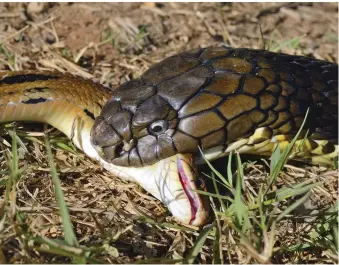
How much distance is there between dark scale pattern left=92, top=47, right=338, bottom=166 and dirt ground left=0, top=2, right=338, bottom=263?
0.25 m

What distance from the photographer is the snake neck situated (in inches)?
120

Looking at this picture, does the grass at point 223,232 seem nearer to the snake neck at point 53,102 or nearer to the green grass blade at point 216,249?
the green grass blade at point 216,249

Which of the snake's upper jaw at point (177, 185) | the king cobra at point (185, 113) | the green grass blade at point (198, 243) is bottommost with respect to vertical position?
the green grass blade at point (198, 243)

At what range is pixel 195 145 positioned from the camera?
110 inches

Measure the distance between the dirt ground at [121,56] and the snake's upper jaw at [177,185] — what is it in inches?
3.5

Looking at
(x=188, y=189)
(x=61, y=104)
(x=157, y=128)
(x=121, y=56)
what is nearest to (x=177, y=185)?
(x=188, y=189)

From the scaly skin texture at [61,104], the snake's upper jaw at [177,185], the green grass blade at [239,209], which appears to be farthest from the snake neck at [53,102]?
the green grass blade at [239,209]

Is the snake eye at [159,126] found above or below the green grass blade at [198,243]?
above

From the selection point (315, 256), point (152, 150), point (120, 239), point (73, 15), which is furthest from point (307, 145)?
point (73, 15)

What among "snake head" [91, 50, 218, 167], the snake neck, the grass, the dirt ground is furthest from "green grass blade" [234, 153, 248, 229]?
the snake neck

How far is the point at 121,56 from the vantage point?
4059mm

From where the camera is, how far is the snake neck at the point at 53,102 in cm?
306

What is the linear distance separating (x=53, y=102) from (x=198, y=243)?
1.11 metres

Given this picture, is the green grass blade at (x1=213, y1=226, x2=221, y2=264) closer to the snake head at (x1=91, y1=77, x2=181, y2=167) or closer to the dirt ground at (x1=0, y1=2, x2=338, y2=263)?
the dirt ground at (x1=0, y1=2, x2=338, y2=263)
